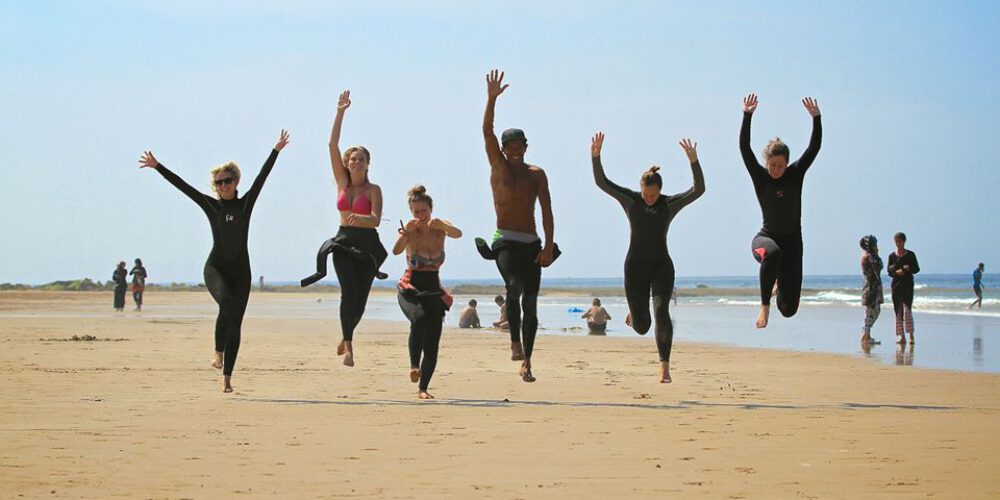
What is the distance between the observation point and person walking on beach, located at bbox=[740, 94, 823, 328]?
11367mm

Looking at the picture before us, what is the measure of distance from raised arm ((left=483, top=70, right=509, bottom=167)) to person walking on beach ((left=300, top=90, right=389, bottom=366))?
4.77 ft

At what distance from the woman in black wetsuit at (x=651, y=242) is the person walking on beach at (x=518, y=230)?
0.74 meters

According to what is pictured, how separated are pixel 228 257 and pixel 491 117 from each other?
303 centimetres

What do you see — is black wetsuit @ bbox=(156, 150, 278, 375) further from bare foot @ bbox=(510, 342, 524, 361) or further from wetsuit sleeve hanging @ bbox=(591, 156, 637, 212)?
wetsuit sleeve hanging @ bbox=(591, 156, 637, 212)

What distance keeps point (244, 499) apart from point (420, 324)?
5.31 meters

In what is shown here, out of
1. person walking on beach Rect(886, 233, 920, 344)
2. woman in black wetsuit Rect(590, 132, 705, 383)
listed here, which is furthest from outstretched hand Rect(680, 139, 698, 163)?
person walking on beach Rect(886, 233, 920, 344)

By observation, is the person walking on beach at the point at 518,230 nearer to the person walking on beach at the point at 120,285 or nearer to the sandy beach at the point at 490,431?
the sandy beach at the point at 490,431

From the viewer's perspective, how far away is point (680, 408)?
10586 mm

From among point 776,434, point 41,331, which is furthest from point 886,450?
point 41,331

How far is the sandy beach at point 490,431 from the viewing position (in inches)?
271

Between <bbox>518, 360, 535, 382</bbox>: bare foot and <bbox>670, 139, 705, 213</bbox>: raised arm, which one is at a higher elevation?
<bbox>670, 139, 705, 213</bbox>: raised arm

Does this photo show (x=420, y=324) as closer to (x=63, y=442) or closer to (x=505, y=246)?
(x=505, y=246)

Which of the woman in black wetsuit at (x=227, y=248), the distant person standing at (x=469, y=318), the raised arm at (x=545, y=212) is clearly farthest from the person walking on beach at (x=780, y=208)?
the distant person standing at (x=469, y=318)

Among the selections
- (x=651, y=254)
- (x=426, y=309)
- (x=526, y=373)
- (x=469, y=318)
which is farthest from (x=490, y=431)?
(x=469, y=318)
